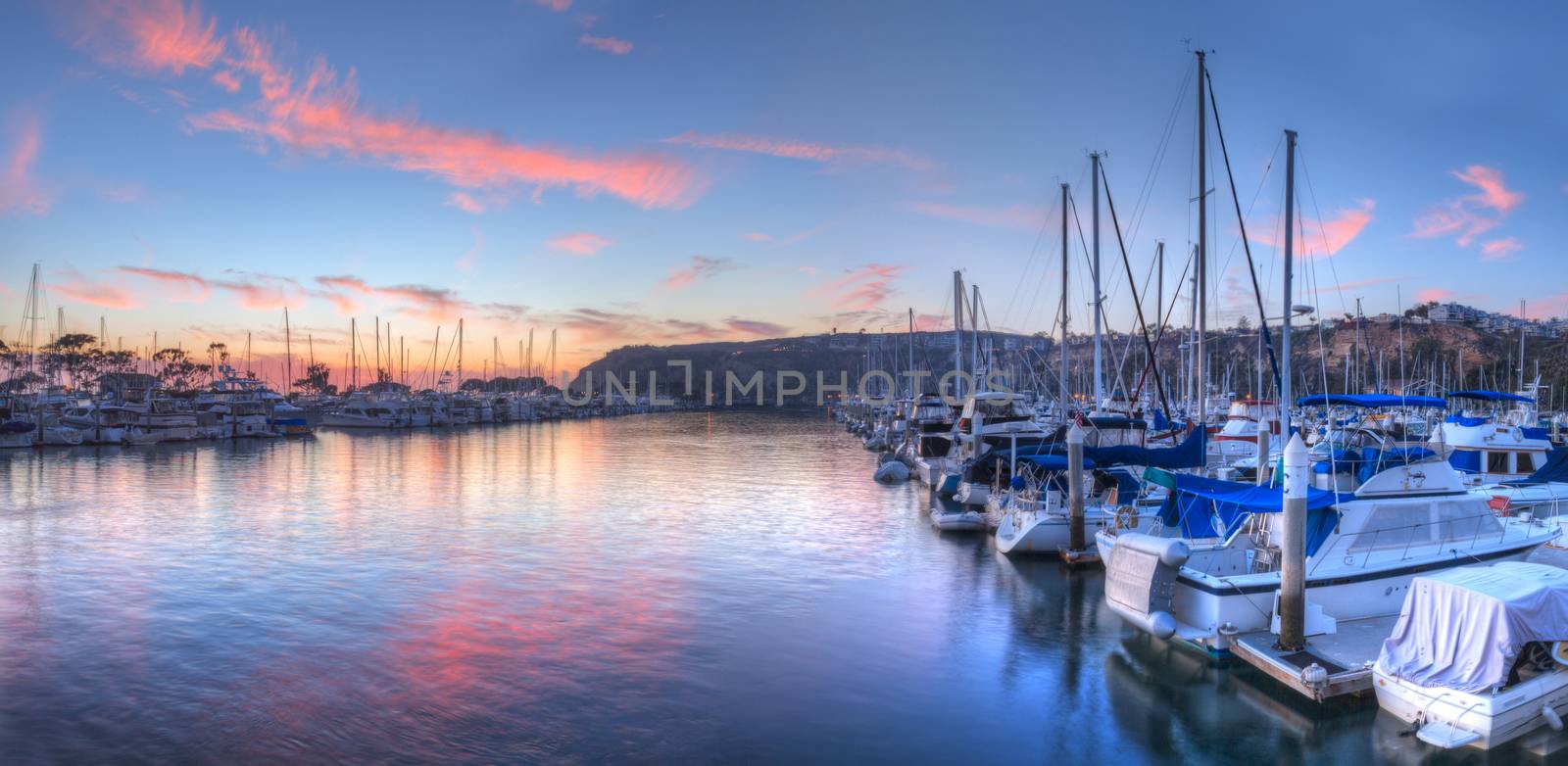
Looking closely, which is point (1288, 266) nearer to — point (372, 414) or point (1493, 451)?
point (1493, 451)

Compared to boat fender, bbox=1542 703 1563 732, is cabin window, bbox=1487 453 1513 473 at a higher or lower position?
higher

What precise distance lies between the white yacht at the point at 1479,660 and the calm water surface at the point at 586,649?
789 mm

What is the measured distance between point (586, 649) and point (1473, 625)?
15478 mm

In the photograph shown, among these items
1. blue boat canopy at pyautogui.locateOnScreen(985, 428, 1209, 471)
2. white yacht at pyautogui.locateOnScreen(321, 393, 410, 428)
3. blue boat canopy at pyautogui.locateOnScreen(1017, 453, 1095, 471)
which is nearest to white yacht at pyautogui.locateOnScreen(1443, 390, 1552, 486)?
blue boat canopy at pyautogui.locateOnScreen(985, 428, 1209, 471)

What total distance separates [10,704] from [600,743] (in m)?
10.6

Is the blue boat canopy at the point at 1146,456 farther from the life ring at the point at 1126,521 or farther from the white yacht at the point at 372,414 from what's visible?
the white yacht at the point at 372,414

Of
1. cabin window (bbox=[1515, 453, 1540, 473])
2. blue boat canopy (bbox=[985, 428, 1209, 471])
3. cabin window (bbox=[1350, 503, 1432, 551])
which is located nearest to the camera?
cabin window (bbox=[1350, 503, 1432, 551])

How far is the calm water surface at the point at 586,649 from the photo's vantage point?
13.4 m

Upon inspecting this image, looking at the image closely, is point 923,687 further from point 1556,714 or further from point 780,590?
point 1556,714

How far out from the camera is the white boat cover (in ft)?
40.7

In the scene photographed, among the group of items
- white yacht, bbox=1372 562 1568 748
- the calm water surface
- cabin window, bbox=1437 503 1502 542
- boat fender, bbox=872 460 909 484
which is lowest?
the calm water surface

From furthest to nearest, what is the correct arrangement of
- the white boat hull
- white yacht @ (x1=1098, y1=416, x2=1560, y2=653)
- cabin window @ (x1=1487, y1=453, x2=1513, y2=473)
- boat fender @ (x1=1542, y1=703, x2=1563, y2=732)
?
cabin window @ (x1=1487, y1=453, x2=1513, y2=473), white yacht @ (x1=1098, y1=416, x2=1560, y2=653), boat fender @ (x1=1542, y1=703, x2=1563, y2=732), the white boat hull

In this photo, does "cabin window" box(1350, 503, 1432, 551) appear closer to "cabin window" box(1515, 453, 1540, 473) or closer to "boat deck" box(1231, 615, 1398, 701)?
"boat deck" box(1231, 615, 1398, 701)

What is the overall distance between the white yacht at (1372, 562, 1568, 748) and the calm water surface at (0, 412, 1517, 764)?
0.79 meters
